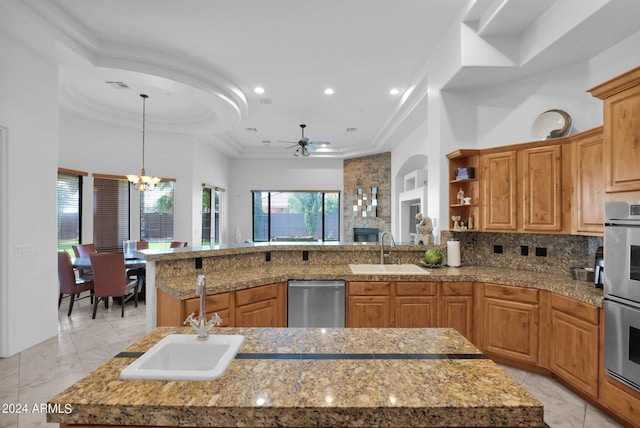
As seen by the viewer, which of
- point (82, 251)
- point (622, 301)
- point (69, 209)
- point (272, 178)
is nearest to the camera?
point (622, 301)

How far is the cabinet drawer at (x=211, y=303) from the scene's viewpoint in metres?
2.51

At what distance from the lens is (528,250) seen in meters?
3.43

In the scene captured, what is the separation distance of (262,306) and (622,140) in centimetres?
299

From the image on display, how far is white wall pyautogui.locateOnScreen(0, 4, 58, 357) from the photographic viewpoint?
3.10 m

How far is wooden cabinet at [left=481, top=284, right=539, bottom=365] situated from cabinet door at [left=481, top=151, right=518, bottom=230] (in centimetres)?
72

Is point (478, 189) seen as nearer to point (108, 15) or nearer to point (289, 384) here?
point (289, 384)

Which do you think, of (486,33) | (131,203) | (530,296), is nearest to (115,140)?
(131,203)

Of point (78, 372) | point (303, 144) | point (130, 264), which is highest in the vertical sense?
point (303, 144)

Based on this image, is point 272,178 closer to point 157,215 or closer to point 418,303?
point 157,215

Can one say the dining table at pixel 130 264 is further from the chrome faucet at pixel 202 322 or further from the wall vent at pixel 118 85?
the chrome faucet at pixel 202 322

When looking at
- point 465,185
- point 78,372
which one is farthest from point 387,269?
point 78,372

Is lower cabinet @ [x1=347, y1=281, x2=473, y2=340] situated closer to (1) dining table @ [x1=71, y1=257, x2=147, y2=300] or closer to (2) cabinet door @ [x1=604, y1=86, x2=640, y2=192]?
(2) cabinet door @ [x1=604, y1=86, x2=640, y2=192]

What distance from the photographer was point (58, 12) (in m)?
3.03

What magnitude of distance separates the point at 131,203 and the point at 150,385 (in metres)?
6.35
